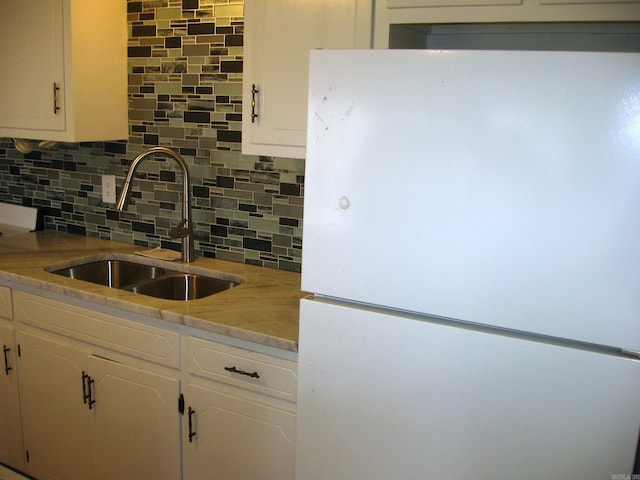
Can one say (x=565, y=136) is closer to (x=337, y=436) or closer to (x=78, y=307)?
(x=337, y=436)

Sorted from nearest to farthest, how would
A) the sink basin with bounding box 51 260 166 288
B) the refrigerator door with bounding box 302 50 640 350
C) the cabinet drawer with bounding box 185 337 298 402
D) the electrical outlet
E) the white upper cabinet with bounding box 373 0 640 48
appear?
the refrigerator door with bounding box 302 50 640 350 < the white upper cabinet with bounding box 373 0 640 48 < the cabinet drawer with bounding box 185 337 298 402 < the sink basin with bounding box 51 260 166 288 < the electrical outlet

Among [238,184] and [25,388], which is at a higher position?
[238,184]

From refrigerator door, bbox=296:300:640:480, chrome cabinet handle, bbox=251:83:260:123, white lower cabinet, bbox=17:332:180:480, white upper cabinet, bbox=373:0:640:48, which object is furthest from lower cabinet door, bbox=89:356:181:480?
white upper cabinet, bbox=373:0:640:48

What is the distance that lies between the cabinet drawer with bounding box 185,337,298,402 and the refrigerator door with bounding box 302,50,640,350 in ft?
1.53

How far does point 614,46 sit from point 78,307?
177cm

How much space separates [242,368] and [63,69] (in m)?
1.31

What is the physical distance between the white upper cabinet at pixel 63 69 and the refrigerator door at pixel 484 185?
1.34m

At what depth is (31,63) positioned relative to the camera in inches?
90.9

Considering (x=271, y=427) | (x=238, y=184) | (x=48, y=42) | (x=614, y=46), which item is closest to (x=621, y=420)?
(x=271, y=427)

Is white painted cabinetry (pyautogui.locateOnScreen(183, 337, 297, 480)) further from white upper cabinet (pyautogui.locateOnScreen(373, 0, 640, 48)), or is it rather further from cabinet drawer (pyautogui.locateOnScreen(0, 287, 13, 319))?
white upper cabinet (pyautogui.locateOnScreen(373, 0, 640, 48))

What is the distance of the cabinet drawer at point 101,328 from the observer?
184cm

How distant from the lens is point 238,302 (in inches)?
74.8

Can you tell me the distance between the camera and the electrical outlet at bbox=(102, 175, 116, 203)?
2605 mm

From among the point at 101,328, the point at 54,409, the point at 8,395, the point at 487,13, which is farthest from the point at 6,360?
the point at 487,13
